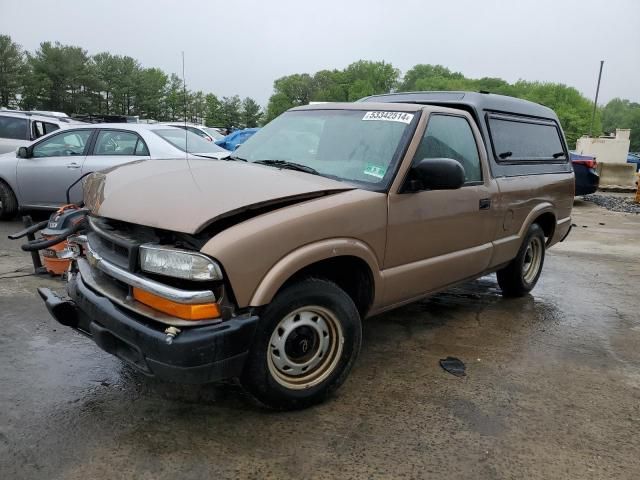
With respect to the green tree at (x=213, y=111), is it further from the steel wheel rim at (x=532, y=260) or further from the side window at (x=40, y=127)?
the steel wheel rim at (x=532, y=260)

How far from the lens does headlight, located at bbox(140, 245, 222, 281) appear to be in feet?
8.00

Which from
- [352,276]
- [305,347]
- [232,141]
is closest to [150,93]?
[232,141]

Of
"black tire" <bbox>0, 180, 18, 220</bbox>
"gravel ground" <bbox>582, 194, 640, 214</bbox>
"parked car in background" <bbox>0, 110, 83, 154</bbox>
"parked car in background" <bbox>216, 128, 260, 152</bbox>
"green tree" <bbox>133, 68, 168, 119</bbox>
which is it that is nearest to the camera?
"black tire" <bbox>0, 180, 18, 220</bbox>

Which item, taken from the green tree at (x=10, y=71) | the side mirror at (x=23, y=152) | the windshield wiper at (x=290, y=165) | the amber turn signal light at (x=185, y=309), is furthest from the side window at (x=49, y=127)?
the green tree at (x=10, y=71)

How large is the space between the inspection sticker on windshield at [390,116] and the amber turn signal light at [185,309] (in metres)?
1.89

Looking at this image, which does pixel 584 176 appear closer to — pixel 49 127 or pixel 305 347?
pixel 305 347

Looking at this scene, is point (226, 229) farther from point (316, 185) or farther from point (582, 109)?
point (582, 109)

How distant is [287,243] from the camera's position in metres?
2.68

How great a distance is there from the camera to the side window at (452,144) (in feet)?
12.0

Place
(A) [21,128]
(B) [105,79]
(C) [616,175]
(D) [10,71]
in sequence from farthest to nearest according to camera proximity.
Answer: (B) [105,79] < (D) [10,71] < (C) [616,175] < (A) [21,128]

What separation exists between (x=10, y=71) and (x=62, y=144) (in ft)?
209

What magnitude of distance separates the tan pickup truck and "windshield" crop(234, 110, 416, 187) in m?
0.01

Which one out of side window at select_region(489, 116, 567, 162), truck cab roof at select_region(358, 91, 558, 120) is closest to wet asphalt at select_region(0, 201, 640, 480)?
side window at select_region(489, 116, 567, 162)

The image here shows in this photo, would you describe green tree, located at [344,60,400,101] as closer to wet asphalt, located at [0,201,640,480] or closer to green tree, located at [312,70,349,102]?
green tree, located at [312,70,349,102]
